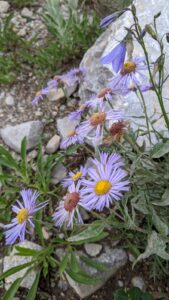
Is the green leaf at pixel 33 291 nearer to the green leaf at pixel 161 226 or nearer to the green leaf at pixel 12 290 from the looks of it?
the green leaf at pixel 12 290

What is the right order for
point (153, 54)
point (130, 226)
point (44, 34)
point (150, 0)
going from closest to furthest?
point (130, 226) → point (153, 54) → point (150, 0) → point (44, 34)

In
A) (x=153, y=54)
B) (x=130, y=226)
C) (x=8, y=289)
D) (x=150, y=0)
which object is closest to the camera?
(x=130, y=226)

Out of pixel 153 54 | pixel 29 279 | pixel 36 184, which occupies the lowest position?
pixel 29 279

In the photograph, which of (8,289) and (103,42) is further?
(103,42)

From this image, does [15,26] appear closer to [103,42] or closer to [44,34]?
[44,34]

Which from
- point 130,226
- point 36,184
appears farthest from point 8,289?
point 130,226
